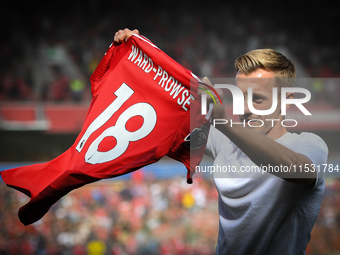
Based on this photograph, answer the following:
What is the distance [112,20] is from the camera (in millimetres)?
11141

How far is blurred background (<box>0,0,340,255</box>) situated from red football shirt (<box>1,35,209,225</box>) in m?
4.05

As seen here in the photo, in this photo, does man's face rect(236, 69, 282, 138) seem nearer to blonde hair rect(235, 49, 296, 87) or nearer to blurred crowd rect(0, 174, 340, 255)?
blonde hair rect(235, 49, 296, 87)

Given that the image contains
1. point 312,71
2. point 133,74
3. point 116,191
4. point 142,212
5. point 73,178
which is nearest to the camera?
point 73,178

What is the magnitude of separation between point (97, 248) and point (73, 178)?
418cm

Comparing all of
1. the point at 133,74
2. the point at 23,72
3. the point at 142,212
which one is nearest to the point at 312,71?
the point at 142,212

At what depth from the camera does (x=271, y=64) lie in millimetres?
1181

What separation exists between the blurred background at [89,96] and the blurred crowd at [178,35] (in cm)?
4

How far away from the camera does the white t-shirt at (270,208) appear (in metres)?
1.11

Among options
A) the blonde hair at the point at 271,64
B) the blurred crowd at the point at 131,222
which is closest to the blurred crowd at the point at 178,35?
the blurred crowd at the point at 131,222

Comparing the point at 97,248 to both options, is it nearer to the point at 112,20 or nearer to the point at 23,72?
the point at 23,72

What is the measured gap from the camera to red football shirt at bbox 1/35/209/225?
137cm

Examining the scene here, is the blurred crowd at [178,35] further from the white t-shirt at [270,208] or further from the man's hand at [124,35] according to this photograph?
the white t-shirt at [270,208]

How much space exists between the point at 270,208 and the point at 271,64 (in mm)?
542

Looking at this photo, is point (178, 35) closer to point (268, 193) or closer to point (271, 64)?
point (271, 64)
